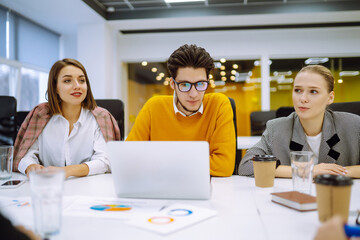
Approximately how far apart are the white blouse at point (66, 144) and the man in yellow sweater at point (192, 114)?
0.81 ft

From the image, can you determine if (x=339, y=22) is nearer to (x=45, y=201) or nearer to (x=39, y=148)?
(x=39, y=148)

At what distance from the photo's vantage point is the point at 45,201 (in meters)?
0.66

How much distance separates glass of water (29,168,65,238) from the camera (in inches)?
25.9

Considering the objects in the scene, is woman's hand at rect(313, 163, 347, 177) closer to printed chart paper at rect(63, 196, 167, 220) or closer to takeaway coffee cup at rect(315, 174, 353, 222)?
takeaway coffee cup at rect(315, 174, 353, 222)

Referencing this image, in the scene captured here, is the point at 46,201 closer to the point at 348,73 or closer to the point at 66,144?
the point at 66,144

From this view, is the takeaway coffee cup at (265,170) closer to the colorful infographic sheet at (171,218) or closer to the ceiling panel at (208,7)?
the colorful infographic sheet at (171,218)

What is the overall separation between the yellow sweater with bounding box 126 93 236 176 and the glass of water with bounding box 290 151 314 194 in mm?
488

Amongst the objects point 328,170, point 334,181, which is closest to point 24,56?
point 328,170

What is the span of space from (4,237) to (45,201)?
163 mm

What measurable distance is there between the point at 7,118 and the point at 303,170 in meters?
2.17

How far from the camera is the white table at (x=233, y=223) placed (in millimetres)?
683

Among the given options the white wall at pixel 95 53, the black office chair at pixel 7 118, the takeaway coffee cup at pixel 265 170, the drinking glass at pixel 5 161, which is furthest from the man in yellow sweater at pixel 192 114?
the white wall at pixel 95 53

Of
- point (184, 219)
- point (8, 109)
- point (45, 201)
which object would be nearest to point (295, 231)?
point (184, 219)

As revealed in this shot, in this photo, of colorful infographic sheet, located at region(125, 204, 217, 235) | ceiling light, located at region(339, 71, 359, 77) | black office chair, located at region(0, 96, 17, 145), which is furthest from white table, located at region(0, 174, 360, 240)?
ceiling light, located at region(339, 71, 359, 77)
